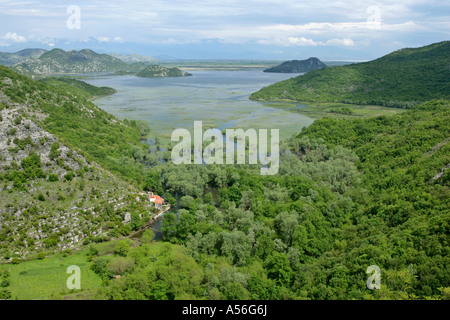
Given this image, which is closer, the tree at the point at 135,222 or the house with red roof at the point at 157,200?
the tree at the point at 135,222

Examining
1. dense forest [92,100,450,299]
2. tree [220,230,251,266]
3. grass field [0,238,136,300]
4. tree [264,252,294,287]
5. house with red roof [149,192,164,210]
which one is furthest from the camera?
house with red roof [149,192,164,210]

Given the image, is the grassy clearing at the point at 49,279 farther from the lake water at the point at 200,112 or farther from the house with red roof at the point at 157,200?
the lake water at the point at 200,112

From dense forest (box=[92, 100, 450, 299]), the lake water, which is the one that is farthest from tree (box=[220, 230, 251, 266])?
the lake water

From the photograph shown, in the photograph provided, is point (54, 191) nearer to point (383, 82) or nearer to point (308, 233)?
point (308, 233)

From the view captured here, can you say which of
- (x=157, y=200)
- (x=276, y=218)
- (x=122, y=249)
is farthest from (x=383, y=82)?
(x=122, y=249)

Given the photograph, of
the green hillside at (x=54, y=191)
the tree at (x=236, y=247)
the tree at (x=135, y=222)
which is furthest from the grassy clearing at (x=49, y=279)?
Result: the tree at (x=236, y=247)

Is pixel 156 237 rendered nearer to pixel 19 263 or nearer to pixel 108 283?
pixel 108 283

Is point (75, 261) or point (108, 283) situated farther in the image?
point (75, 261)

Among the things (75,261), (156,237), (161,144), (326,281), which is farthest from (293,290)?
(161,144)

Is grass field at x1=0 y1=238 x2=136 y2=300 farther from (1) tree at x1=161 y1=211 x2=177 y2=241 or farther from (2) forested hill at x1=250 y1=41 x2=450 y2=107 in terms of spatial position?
(2) forested hill at x1=250 y1=41 x2=450 y2=107
